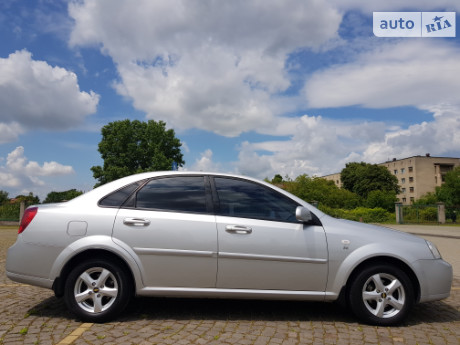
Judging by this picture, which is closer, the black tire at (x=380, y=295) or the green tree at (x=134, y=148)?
the black tire at (x=380, y=295)

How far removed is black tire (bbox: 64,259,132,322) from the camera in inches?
155

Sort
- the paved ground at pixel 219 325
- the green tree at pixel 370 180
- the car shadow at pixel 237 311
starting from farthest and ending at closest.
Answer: the green tree at pixel 370 180
the car shadow at pixel 237 311
the paved ground at pixel 219 325

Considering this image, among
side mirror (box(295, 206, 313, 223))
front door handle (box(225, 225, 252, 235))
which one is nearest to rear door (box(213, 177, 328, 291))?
front door handle (box(225, 225, 252, 235))

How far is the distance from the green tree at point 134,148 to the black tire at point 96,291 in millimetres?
39157

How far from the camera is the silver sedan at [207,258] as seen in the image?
3975mm

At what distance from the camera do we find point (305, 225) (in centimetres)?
415

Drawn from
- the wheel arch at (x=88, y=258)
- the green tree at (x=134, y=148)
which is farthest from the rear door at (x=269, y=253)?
the green tree at (x=134, y=148)

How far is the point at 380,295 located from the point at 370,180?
70.4 metres

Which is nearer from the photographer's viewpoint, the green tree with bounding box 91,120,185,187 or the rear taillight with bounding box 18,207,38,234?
the rear taillight with bounding box 18,207,38,234

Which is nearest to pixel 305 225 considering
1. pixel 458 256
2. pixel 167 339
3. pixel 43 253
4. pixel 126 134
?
pixel 167 339

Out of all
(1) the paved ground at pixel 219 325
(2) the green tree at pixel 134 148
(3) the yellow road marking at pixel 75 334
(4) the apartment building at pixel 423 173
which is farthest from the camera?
(4) the apartment building at pixel 423 173

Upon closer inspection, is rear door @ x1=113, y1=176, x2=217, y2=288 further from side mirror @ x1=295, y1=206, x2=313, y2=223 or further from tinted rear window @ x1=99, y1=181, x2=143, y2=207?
side mirror @ x1=295, y1=206, x2=313, y2=223

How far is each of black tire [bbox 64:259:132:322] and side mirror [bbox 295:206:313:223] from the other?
1871 millimetres

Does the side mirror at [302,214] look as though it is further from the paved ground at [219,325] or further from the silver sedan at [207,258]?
the paved ground at [219,325]
